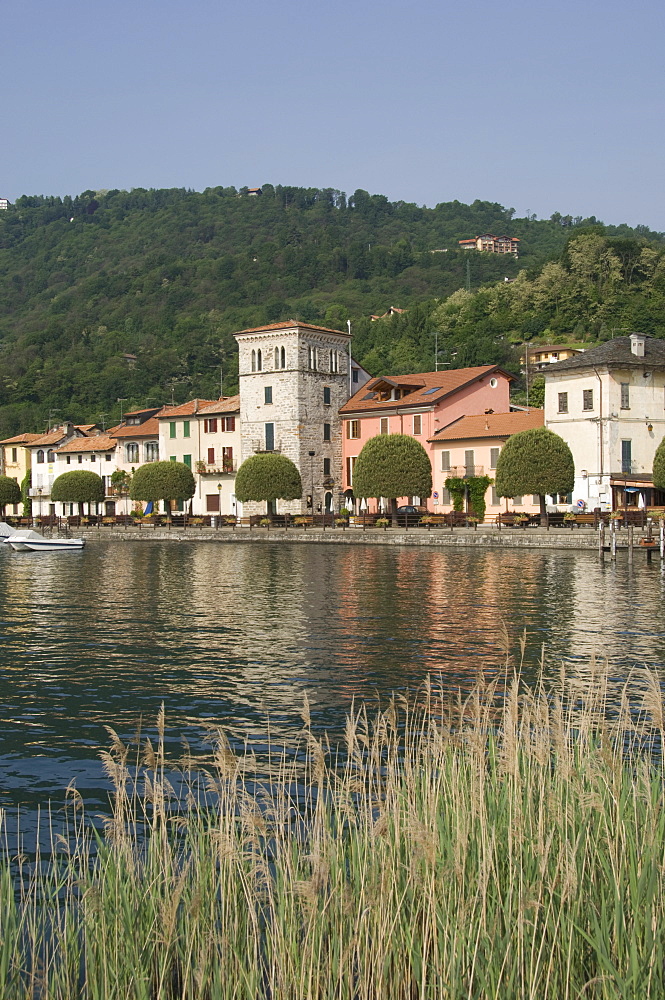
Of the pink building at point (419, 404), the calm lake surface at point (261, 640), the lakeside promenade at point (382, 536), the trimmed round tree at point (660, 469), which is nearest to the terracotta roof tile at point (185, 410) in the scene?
the lakeside promenade at point (382, 536)

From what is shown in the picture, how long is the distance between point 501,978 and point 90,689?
40.8ft

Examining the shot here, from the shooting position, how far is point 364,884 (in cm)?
576

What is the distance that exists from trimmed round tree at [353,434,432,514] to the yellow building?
49247mm

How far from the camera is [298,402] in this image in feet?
250

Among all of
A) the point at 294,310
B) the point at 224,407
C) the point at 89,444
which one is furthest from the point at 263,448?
the point at 294,310

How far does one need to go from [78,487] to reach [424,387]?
3109 cm

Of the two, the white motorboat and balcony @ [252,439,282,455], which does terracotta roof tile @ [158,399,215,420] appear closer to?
balcony @ [252,439,282,455]

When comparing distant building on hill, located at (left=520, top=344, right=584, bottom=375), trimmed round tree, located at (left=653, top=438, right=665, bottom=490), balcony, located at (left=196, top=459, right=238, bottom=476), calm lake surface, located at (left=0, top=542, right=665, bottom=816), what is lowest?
calm lake surface, located at (left=0, top=542, right=665, bottom=816)

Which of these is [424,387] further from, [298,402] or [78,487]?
[78,487]

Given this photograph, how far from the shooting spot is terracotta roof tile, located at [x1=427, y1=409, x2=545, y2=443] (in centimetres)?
6575

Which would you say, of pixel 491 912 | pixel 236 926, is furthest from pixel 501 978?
pixel 236 926

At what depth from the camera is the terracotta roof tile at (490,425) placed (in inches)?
2589

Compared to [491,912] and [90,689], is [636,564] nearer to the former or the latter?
[90,689]

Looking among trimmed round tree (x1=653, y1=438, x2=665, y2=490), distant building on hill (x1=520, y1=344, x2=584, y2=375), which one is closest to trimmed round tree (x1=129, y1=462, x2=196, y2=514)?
distant building on hill (x1=520, y1=344, x2=584, y2=375)
